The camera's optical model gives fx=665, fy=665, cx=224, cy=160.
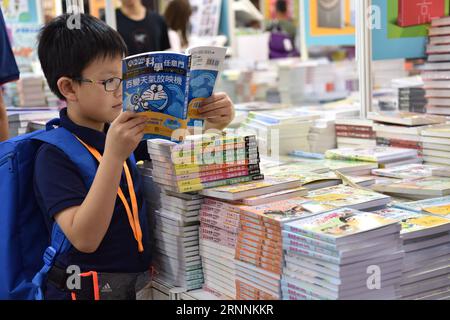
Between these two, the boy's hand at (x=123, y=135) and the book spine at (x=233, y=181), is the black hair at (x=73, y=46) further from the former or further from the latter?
the book spine at (x=233, y=181)

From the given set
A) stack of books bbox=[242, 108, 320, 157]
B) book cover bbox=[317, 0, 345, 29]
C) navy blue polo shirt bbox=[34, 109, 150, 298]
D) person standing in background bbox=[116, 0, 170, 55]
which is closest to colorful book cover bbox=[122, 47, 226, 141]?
navy blue polo shirt bbox=[34, 109, 150, 298]

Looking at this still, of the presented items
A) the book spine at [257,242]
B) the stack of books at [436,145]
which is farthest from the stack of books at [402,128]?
the book spine at [257,242]

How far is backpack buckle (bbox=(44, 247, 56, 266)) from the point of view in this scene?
1948 mm

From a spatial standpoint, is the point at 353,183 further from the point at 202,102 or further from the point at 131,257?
the point at 131,257

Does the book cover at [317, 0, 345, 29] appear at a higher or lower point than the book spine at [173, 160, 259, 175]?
higher

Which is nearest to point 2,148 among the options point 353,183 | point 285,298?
point 285,298

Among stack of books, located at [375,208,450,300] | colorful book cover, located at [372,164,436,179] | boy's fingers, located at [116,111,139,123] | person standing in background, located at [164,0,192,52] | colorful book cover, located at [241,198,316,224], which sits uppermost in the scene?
person standing in background, located at [164,0,192,52]

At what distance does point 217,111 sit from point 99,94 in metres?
0.45

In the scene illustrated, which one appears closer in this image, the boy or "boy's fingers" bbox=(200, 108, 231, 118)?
the boy

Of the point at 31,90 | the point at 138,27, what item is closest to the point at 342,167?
the point at 138,27

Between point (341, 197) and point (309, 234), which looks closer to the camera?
point (309, 234)

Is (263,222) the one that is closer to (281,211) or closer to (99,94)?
(281,211)

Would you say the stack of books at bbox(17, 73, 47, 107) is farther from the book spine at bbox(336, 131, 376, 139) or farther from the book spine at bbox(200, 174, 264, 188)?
the book spine at bbox(200, 174, 264, 188)

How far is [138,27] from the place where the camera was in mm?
4754
